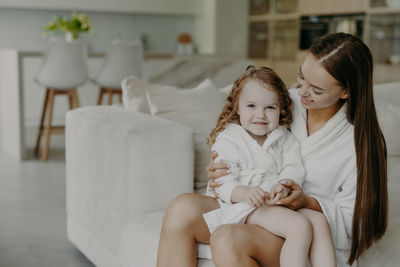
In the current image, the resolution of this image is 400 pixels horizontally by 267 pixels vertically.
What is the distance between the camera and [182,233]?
1.38 metres

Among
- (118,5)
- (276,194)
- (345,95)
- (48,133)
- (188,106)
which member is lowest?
(48,133)


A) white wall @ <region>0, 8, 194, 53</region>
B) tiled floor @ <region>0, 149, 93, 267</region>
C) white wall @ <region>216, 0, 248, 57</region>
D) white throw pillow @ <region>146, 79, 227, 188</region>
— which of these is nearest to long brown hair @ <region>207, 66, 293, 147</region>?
white throw pillow @ <region>146, 79, 227, 188</region>

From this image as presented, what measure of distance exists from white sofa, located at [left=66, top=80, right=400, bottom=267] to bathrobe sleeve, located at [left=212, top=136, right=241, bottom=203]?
17cm

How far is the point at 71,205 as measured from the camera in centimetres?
233

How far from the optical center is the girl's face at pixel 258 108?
1.48 metres

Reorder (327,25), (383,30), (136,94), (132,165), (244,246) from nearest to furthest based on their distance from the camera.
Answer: (244,246) → (132,165) → (136,94) → (383,30) → (327,25)

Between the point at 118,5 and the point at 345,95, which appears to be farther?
the point at 118,5

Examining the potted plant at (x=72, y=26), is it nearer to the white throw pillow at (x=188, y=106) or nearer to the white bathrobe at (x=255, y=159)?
the white throw pillow at (x=188, y=106)

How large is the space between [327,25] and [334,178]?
172 inches

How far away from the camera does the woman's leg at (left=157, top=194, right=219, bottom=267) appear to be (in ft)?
4.51

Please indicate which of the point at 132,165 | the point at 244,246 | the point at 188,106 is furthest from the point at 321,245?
the point at 188,106

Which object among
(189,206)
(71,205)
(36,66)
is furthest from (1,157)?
(189,206)

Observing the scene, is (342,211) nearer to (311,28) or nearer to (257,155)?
(257,155)

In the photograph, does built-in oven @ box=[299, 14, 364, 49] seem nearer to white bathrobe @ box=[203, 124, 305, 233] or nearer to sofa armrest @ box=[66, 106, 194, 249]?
sofa armrest @ box=[66, 106, 194, 249]
